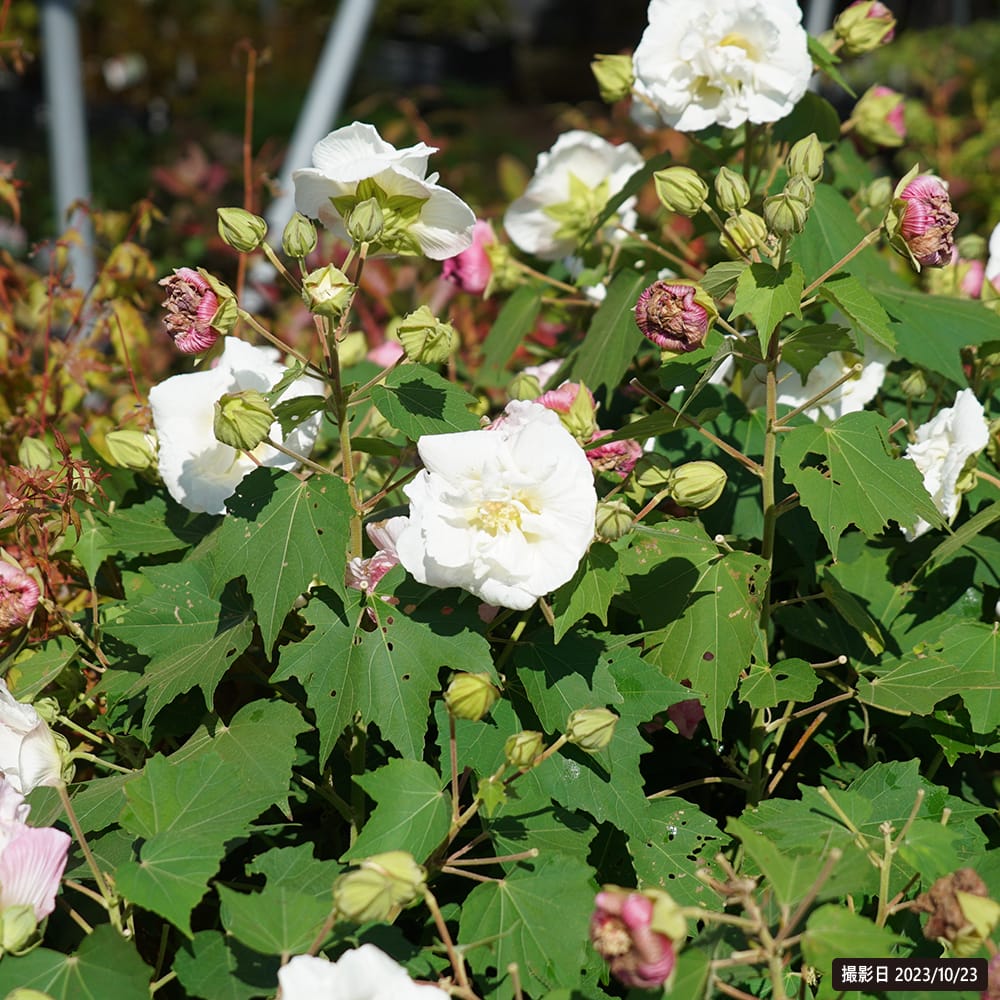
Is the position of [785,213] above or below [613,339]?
above

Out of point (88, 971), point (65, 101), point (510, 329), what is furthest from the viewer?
point (65, 101)

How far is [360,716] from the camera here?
3.43 ft

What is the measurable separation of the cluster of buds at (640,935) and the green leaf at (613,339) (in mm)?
700

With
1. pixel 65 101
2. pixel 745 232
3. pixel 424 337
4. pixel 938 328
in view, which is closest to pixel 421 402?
pixel 424 337

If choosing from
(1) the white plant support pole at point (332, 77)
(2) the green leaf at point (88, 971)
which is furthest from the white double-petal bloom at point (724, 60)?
(1) the white plant support pole at point (332, 77)

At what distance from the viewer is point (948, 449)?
1166 millimetres

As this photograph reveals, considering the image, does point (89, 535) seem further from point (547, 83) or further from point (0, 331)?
point (547, 83)

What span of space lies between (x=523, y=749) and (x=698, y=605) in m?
0.27

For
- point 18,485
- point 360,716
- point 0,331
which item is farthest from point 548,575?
point 0,331

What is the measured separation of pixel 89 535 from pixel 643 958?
77 cm

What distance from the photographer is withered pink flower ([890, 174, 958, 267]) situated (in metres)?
1.06

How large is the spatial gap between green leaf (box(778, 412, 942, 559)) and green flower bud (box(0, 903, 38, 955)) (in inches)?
29.0

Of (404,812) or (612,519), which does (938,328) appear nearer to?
(612,519)

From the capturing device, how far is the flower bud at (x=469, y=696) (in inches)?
35.1
